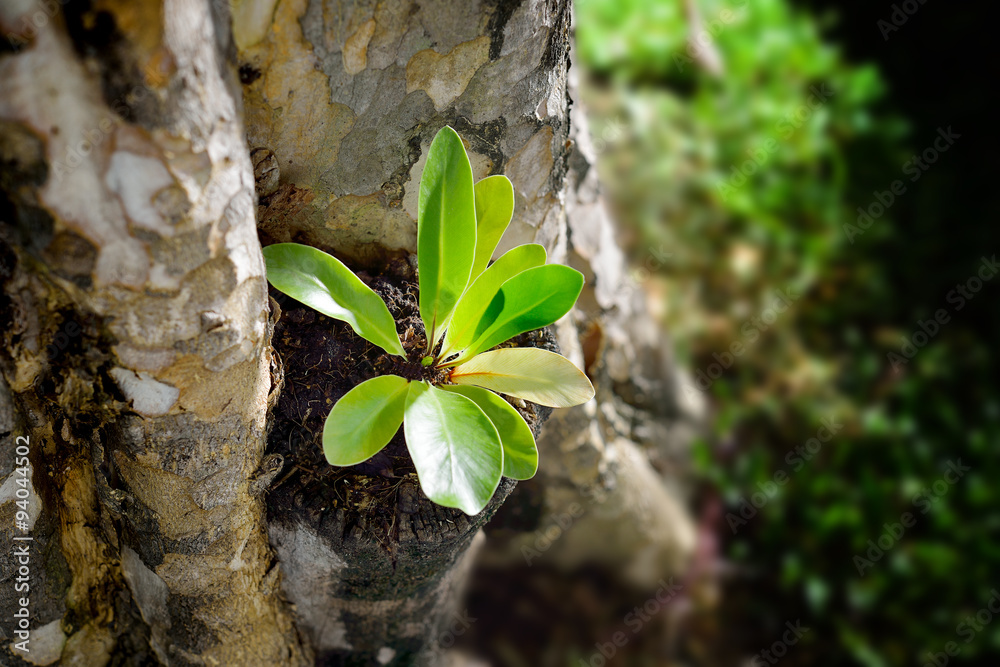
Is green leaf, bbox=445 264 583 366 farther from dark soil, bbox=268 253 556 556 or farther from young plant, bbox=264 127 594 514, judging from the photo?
dark soil, bbox=268 253 556 556

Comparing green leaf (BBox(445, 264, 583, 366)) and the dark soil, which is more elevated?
green leaf (BBox(445, 264, 583, 366))

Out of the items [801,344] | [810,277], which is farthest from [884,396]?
[810,277]

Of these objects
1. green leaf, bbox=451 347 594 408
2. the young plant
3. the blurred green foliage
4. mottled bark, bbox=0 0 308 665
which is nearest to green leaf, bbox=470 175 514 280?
the young plant

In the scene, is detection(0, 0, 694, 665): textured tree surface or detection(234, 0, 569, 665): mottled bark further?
detection(234, 0, 569, 665): mottled bark

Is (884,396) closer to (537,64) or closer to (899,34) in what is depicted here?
(899,34)

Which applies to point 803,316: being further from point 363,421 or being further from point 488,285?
point 363,421

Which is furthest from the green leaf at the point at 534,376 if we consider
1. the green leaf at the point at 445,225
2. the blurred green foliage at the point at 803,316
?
the blurred green foliage at the point at 803,316
